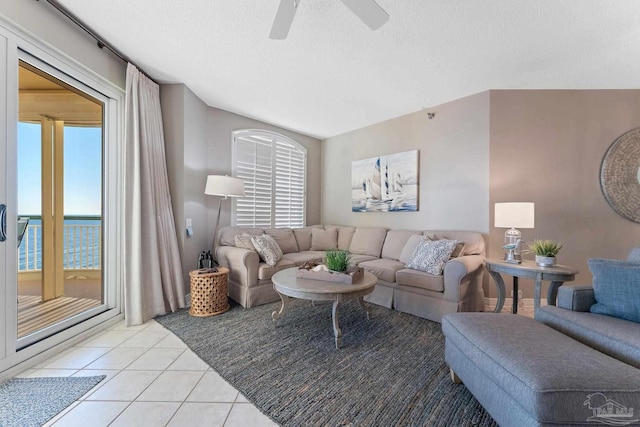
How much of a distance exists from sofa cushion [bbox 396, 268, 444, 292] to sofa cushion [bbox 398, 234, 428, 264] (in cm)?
40

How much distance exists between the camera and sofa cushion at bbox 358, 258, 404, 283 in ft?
9.64

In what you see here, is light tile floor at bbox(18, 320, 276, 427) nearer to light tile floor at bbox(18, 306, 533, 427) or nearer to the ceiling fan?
light tile floor at bbox(18, 306, 533, 427)

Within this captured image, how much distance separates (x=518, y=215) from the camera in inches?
97.3

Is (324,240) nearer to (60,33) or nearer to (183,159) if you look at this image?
(183,159)

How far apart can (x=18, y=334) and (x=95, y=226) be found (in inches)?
47.5

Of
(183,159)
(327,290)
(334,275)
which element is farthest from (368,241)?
(183,159)

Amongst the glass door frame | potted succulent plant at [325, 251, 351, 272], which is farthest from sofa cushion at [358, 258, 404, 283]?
the glass door frame

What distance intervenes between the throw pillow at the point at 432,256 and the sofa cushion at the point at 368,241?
83 cm


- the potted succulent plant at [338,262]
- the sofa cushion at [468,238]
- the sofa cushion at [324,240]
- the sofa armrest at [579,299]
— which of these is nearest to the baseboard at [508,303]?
the sofa cushion at [468,238]

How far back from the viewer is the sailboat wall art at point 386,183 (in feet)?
12.2

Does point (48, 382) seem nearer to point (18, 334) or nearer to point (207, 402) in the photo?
point (18, 334)

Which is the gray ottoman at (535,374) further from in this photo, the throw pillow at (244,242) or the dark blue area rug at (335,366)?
the throw pillow at (244,242)

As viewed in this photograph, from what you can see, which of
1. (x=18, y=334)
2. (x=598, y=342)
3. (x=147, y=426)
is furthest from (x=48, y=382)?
(x=598, y=342)

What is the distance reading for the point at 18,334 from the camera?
188 centimetres
